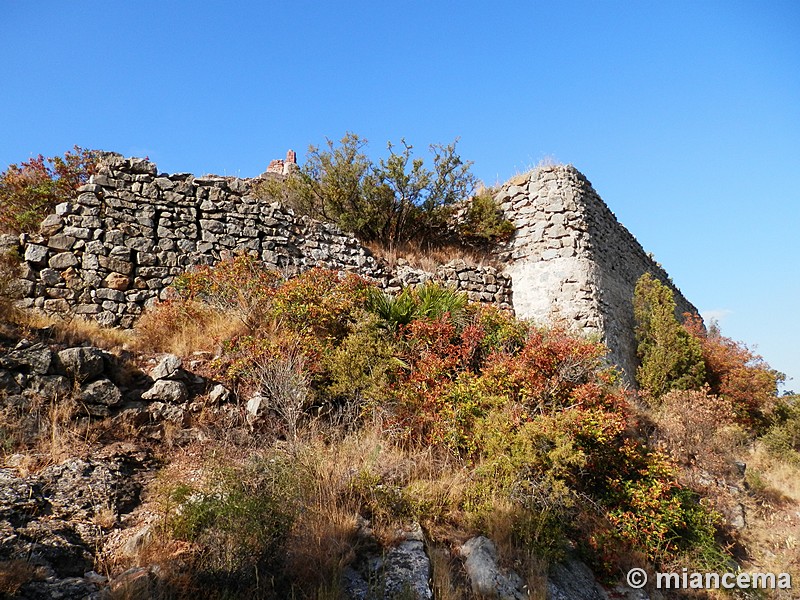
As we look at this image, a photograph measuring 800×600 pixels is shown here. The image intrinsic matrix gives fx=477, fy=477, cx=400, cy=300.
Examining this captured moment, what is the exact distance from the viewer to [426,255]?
12570 mm

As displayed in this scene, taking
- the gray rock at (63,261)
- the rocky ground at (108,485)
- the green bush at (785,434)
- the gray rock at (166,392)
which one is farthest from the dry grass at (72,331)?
the green bush at (785,434)

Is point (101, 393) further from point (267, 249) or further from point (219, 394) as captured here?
point (267, 249)

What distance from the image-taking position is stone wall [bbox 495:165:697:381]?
10898 millimetres

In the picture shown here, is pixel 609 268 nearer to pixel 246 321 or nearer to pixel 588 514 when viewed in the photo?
pixel 588 514

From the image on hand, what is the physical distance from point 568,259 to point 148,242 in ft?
29.8

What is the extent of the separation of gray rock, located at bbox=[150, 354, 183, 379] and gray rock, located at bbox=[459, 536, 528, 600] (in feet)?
14.0

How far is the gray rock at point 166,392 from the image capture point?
6121 millimetres

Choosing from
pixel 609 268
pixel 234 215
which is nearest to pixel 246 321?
pixel 234 215

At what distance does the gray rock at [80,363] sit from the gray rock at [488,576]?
486 cm

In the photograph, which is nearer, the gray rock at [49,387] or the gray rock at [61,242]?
the gray rock at [49,387]

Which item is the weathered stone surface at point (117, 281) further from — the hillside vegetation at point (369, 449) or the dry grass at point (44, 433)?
the dry grass at point (44, 433)

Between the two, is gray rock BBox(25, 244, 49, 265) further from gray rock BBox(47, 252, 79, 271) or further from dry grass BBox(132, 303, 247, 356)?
dry grass BBox(132, 303, 247, 356)

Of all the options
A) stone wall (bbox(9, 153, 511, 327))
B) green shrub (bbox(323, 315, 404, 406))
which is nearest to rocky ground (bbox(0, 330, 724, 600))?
green shrub (bbox(323, 315, 404, 406))

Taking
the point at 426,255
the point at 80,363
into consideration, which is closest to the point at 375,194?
the point at 426,255
